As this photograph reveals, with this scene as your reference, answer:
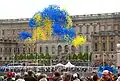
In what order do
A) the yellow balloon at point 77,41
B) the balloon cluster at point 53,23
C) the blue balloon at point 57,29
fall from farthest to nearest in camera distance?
the yellow balloon at point 77,41, the blue balloon at point 57,29, the balloon cluster at point 53,23

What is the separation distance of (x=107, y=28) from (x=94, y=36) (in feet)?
30.2

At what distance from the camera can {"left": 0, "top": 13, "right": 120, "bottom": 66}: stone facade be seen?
119 meters

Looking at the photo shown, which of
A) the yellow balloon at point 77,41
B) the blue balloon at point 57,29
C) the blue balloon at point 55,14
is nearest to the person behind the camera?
the blue balloon at point 55,14

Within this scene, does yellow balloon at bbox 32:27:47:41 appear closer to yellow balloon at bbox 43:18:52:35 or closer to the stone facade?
yellow balloon at bbox 43:18:52:35

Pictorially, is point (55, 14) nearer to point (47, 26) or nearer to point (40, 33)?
point (47, 26)

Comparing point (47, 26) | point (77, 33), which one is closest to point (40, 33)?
point (47, 26)

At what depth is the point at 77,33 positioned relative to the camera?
12688 centimetres

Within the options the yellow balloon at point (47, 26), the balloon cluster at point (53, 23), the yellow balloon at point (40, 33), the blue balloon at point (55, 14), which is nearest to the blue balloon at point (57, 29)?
the balloon cluster at point (53, 23)

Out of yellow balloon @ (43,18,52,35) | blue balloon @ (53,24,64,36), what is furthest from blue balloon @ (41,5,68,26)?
blue balloon @ (53,24,64,36)

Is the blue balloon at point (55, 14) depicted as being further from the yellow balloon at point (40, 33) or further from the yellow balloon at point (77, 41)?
the yellow balloon at point (77, 41)

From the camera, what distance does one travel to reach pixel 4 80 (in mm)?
20609

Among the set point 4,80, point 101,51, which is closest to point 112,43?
point 101,51

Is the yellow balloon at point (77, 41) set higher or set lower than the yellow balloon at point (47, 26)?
lower

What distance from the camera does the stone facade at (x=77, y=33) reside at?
390 feet
